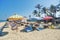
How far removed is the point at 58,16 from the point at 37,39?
1769cm

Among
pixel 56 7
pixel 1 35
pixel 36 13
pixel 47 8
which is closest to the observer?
pixel 1 35

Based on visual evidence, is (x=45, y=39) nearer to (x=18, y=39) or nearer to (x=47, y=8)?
(x=18, y=39)

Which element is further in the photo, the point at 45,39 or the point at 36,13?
the point at 36,13

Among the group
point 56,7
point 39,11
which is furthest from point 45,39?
point 39,11

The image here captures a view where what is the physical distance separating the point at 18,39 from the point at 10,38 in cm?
65

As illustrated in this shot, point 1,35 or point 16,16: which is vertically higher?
point 16,16

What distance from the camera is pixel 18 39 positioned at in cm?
833

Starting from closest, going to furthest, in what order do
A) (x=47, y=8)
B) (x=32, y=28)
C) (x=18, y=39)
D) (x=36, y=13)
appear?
1. (x=18, y=39)
2. (x=32, y=28)
3. (x=47, y=8)
4. (x=36, y=13)

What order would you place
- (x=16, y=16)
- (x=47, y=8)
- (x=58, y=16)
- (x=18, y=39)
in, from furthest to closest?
1. (x=47, y=8)
2. (x=58, y=16)
3. (x=16, y=16)
4. (x=18, y=39)

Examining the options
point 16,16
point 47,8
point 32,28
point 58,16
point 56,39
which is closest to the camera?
point 56,39

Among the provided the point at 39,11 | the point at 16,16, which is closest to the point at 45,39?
the point at 16,16

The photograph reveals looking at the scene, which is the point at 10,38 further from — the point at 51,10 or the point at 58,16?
the point at 51,10

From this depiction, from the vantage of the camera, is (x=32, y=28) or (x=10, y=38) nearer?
(x=10, y=38)

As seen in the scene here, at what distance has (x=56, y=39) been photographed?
7656mm
